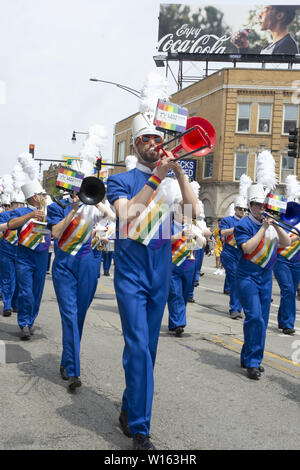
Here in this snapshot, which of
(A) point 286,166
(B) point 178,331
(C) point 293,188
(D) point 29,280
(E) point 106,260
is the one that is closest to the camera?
(D) point 29,280

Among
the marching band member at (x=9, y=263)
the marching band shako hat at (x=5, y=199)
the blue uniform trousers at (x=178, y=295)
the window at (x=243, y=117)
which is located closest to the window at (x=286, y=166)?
the window at (x=243, y=117)

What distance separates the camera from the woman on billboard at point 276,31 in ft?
125

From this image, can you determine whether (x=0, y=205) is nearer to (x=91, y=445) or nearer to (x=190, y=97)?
(x=91, y=445)

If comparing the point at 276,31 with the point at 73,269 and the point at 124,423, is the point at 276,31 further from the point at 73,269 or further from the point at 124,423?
the point at 124,423

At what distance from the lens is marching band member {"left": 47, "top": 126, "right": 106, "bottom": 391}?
5.04 m

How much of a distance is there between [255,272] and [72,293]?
1.97 m

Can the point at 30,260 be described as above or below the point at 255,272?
below

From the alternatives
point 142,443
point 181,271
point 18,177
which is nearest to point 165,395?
point 142,443

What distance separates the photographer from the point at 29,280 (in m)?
7.07

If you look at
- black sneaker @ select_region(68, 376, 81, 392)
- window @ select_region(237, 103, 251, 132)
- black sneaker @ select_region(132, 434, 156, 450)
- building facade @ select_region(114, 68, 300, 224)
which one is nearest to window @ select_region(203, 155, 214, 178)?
building facade @ select_region(114, 68, 300, 224)

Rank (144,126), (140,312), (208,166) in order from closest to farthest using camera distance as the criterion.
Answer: (140,312) < (144,126) < (208,166)

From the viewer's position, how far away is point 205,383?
17.4ft

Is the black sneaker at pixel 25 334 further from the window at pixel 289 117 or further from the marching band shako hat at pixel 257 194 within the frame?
the window at pixel 289 117

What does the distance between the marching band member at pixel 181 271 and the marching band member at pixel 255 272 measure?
1380 mm
